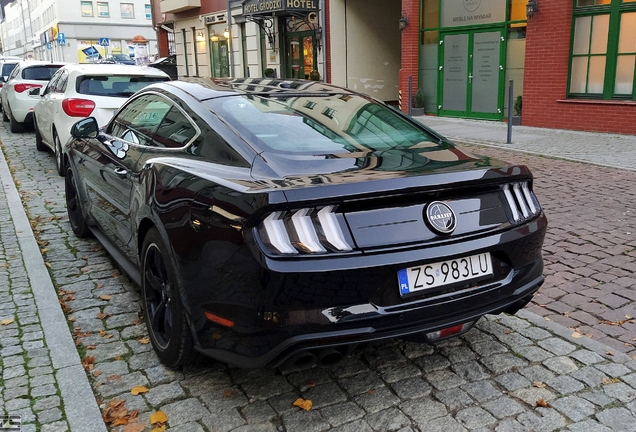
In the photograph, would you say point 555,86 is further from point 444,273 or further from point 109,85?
point 444,273

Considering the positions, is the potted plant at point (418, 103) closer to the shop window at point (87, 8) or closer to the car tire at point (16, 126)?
the car tire at point (16, 126)

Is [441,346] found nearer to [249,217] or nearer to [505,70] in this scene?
[249,217]

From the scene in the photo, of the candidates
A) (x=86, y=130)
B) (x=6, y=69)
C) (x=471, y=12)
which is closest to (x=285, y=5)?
(x=471, y=12)

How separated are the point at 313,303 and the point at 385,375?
952 millimetres

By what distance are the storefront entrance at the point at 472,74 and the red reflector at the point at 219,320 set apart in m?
13.0

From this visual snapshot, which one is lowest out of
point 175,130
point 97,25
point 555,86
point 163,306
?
point 163,306

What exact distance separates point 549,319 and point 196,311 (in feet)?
7.65

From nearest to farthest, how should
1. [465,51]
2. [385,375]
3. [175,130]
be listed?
[385,375] < [175,130] < [465,51]

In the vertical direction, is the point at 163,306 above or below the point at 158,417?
above

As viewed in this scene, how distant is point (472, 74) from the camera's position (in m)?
15.2

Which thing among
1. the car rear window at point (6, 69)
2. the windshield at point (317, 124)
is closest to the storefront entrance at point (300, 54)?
the car rear window at point (6, 69)

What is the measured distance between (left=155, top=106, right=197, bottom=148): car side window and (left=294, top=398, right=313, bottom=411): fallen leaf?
1529mm

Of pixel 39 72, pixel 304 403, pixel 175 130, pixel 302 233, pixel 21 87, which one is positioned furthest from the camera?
pixel 39 72

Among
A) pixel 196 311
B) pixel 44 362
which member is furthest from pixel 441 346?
pixel 44 362
